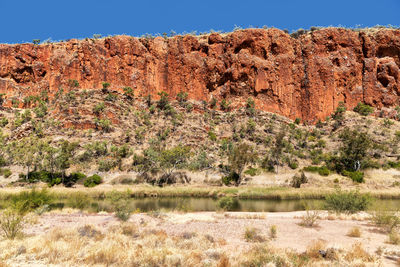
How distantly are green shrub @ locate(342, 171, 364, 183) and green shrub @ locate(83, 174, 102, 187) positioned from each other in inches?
1617

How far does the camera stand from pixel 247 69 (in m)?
75.7

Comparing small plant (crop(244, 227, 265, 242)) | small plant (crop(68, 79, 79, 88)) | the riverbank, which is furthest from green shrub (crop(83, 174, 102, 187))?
small plant (crop(68, 79, 79, 88))

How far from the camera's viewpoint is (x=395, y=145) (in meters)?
55.2

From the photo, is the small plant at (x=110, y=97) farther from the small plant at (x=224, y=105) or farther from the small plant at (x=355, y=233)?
the small plant at (x=355, y=233)

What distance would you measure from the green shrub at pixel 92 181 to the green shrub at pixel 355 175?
41069 millimetres

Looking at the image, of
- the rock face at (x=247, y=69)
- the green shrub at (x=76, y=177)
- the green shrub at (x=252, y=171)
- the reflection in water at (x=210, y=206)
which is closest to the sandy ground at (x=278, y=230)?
the reflection in water at (x=210, y=206)

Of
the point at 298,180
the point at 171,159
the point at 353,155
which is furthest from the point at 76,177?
the point at 353,155

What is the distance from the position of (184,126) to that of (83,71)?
114ft

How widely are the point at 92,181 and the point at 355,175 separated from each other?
4256 cm

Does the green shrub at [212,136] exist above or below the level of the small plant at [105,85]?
below

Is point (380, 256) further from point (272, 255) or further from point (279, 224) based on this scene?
point (279, 224)

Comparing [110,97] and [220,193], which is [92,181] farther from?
[110,97]

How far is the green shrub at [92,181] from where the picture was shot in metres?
42.7

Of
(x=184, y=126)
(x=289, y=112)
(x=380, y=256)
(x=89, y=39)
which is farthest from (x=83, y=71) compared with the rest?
(x=380, y=256)
